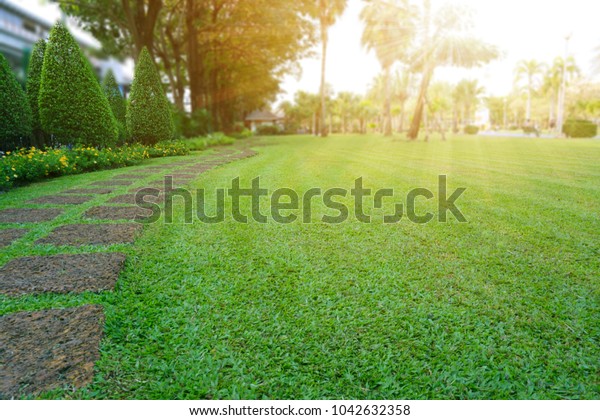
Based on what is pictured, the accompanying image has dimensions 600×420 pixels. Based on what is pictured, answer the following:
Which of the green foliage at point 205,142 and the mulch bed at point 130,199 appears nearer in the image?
the mulch bed at point 130,199

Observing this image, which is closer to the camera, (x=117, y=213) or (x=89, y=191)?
(x=117, y=213)

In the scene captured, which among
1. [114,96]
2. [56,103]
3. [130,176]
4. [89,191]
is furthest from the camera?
[114,96]

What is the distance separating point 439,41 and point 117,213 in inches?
1069

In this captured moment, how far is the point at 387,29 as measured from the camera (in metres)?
34.8

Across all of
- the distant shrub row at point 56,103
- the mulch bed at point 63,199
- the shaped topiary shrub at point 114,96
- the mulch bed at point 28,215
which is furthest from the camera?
the shaped topiary shrub at point 114,96

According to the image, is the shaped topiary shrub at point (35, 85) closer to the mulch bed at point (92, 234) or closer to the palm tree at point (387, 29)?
the mulch bed at point (92, 234)

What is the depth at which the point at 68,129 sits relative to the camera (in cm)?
850

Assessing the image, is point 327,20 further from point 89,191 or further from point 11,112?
point 89,191

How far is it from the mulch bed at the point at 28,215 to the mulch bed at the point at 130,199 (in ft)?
2.28

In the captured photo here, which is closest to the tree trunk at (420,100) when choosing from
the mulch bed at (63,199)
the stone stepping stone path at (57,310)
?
the mulch bed at (63,199)

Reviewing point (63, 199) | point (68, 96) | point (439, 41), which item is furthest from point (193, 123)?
point (439, 41)

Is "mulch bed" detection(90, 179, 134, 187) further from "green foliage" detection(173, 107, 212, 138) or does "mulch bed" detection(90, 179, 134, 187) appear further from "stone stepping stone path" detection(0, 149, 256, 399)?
"green foliage" detection(173, 107, 212, 138)

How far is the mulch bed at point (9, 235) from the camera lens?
3513mm

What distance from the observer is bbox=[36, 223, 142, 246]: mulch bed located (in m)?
3.51
